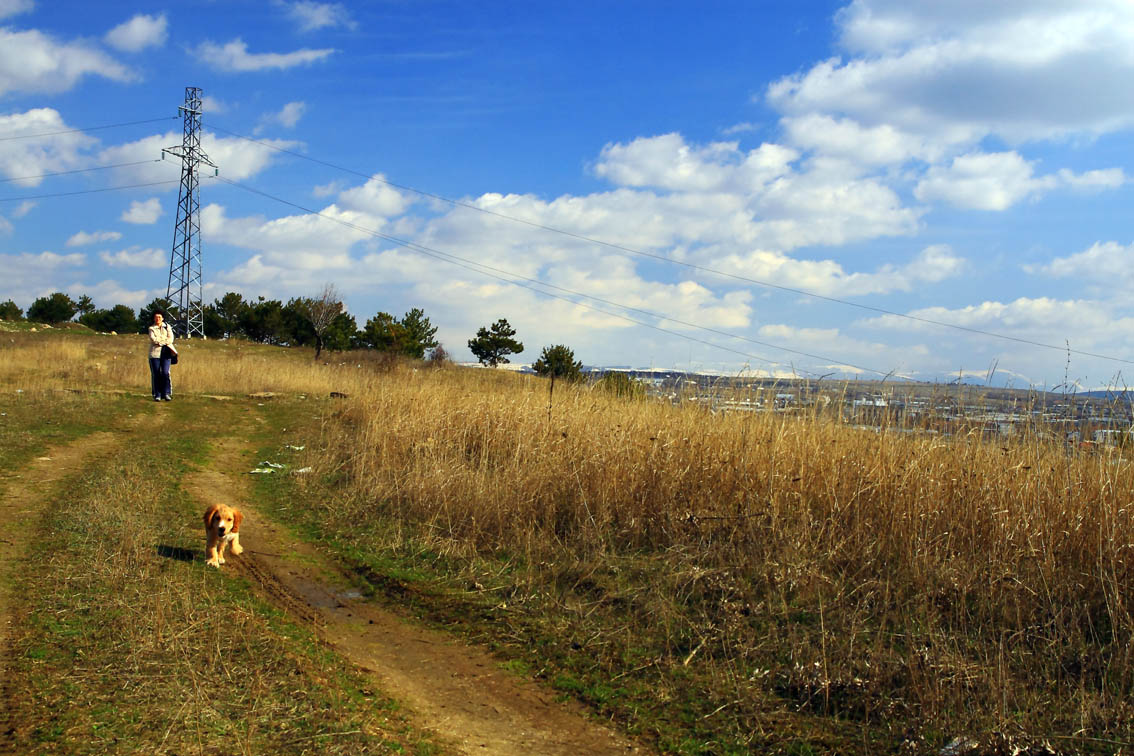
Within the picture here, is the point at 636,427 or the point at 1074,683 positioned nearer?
the point at 1074,683

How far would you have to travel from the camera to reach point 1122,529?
4.98 metres

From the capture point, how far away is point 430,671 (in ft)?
14.6

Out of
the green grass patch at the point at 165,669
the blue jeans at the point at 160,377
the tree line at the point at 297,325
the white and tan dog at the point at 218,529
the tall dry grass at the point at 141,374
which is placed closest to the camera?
the green grass patch at the point at 165,669

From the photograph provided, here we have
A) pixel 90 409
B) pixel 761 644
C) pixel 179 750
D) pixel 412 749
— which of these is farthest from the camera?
pixel 90 409

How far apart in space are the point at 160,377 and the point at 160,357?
0.47m

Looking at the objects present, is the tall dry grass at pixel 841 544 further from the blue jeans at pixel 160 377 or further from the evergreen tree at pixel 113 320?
the evergreen tree at pixel 113 320

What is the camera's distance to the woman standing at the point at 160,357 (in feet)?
49.8

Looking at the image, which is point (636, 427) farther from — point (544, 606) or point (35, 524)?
point (35, 524)

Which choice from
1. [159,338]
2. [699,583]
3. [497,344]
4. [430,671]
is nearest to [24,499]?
[430,671]

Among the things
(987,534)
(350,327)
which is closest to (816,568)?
(987,534)

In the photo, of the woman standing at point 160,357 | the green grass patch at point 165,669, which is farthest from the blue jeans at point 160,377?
the green grass patch at point 165,669

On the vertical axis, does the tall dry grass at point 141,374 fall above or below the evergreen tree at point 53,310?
below

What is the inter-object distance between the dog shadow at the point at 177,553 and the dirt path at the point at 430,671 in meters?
0.30

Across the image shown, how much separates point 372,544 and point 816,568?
3872 millimetres
